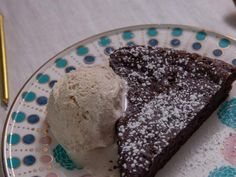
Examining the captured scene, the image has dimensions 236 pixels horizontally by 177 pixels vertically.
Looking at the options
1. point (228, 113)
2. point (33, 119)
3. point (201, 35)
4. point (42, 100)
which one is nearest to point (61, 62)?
point (42, 100)

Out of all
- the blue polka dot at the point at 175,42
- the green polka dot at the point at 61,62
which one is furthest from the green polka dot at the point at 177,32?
the green polka dot at the point at 61,62

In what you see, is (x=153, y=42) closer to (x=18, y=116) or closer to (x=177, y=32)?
(x=177, y=32)

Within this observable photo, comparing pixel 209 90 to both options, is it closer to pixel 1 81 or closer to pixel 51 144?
pixel 51 144

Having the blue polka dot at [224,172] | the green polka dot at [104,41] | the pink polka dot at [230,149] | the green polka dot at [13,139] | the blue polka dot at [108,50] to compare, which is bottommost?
the blue polka dot at [224,172]

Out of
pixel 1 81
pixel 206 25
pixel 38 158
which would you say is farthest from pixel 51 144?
pixel 206 25

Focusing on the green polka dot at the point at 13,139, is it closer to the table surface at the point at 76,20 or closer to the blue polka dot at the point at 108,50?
the table surface at the point at 76,20

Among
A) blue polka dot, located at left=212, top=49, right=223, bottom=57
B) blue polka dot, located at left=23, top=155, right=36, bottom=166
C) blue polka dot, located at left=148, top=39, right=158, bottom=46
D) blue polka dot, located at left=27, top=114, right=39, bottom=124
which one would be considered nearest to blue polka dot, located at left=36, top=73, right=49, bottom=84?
blue polka dot, located at left=27, top=114, right=39, bottom=124

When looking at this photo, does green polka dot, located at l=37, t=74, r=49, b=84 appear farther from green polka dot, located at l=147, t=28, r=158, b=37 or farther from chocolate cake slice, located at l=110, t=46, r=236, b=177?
green polka dot, located at l=147, t=28, r=158, b=37
